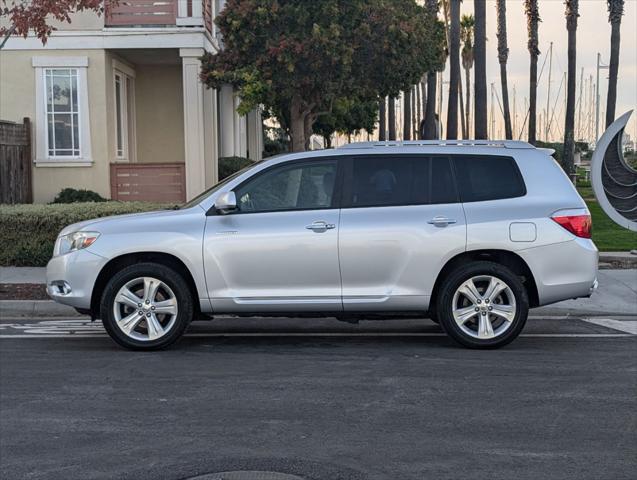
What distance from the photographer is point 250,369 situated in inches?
327

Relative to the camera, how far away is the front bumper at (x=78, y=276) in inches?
357

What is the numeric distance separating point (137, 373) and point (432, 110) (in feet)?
106

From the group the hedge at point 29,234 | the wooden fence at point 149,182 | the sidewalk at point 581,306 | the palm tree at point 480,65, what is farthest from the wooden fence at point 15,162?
the palm tree at point 480,65

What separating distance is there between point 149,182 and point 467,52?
58487 millimetres

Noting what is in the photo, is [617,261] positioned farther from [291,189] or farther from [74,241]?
[74,241]

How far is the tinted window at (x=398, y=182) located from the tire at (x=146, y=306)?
1.84 metres

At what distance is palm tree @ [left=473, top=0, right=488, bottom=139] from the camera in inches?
1146

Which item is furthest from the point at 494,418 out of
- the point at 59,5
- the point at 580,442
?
the point at 59,5

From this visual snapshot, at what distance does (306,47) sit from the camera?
20.2m

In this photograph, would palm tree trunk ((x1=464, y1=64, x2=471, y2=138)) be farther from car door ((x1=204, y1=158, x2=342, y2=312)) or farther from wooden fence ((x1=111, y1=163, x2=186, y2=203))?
car door ((x1=204, y1=158, x2=342, y2=312))

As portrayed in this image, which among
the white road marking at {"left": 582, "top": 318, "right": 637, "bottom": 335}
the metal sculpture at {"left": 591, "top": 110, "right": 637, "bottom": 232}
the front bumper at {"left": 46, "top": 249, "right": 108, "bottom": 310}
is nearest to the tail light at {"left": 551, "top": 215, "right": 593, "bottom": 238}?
the white road marking at {"left": 582, "top": 318, "right": 637, "bottom": 335}

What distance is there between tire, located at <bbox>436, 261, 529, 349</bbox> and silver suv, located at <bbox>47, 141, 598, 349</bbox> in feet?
0.04

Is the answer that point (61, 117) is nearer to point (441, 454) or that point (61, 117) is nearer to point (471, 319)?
point (471, 319)

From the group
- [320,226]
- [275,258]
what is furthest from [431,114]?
[275,258]
